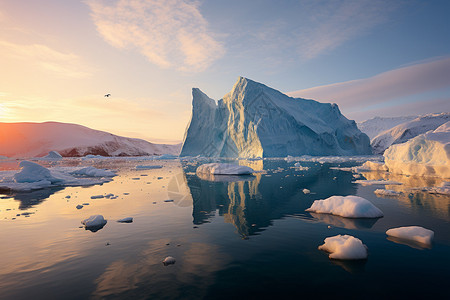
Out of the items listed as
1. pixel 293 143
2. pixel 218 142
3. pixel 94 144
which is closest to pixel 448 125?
pixel 293 143

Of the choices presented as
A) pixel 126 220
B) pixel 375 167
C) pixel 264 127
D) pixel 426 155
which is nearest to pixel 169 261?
pixel 126 220

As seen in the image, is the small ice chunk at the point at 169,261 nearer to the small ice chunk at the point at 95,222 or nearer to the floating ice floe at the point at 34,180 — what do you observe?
the small ice chunk at the point at 95,222

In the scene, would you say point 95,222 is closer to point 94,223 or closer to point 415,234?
point 94,223

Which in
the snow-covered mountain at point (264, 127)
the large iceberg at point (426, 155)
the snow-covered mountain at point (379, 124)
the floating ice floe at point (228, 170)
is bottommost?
the floating ice floe at point (228, 170)

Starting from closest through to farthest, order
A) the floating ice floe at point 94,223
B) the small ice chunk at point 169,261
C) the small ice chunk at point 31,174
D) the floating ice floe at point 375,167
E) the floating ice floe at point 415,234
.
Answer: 1. the small ice chunk at point 169,261
2. the floating ice floe at point 415,234
3. the floating ice floe at point 94,223
4. the small ice chunk at point 31,174
5. the floating ice floe at point 375,167

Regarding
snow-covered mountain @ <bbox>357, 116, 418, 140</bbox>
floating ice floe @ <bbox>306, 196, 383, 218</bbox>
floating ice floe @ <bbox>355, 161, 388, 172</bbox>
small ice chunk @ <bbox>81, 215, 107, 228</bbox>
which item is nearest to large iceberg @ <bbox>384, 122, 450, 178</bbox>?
floating ice floe @ <bbox>355, 161, 388, 172</bbox>

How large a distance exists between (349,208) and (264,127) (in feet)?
105

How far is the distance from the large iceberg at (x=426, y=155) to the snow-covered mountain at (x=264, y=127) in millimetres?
22251

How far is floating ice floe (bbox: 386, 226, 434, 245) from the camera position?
4.58m

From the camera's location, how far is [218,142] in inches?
1848

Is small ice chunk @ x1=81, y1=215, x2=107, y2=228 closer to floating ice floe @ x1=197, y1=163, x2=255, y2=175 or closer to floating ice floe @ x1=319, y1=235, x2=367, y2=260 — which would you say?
floating ice floe @ x1=319, y1=235, x2=367, y2=260

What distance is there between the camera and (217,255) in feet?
13.9

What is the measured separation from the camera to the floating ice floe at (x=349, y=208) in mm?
6301

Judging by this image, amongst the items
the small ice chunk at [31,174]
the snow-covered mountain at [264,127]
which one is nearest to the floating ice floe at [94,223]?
the small ice chunk at [31,174]
